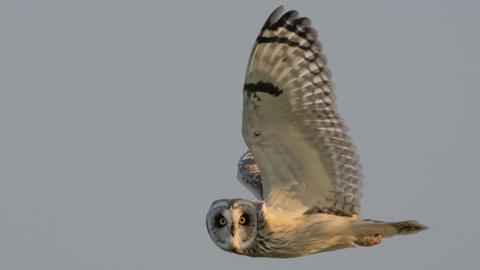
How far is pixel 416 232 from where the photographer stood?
323 inches

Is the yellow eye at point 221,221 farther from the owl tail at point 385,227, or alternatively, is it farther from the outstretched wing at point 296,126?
the owl tail at point 385,227

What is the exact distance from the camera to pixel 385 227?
8.18 meters

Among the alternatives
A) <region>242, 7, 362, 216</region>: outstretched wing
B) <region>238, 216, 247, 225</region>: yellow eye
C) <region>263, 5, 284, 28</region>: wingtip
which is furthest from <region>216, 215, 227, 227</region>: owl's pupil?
<region>263, 5, 284, 28</region>: wingtip

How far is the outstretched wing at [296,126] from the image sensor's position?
7.67 m

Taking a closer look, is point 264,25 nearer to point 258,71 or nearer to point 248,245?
point 258,71

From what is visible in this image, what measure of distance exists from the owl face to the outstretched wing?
23cm

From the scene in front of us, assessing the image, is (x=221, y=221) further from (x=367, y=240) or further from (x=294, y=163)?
(x=367, y=240)

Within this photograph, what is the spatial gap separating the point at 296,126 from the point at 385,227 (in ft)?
3.74

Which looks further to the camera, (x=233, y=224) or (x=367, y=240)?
(x=367, y=240)

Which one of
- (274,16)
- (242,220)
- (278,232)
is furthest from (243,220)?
(274,16)

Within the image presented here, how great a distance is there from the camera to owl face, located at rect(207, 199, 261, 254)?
816 centimetres

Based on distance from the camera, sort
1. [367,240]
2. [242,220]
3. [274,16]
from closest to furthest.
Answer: [274,16]
[242,220]
[367,240]

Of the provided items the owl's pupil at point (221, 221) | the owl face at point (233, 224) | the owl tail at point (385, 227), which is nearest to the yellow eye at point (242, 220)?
the owl face at point (233, 224)

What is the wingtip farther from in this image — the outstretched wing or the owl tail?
the owl tail
